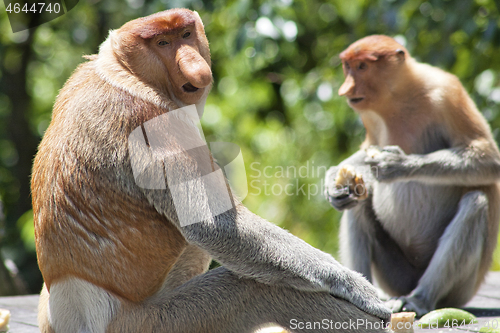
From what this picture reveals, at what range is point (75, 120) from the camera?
2.51m

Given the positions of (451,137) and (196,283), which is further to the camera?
(451,137)

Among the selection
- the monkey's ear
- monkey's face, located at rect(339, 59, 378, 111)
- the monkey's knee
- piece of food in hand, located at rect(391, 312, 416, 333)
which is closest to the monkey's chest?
monkey's face, located at rect(339, 59, 378, 111)

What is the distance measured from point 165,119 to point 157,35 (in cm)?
41

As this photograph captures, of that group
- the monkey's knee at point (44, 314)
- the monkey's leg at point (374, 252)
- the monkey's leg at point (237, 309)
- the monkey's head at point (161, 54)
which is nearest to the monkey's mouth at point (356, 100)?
the monkey's leg at point (374, 252)

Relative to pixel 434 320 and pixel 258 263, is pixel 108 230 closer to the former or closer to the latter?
pixel 258 263

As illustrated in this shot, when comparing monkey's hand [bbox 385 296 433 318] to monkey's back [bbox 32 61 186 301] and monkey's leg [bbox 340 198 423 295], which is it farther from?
monkey's back [bbox 32 61 186 301]

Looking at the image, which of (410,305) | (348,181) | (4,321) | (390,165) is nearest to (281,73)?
(390,165)

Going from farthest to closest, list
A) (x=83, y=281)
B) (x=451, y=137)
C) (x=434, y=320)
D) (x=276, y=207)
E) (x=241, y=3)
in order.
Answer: (x=276, y=207)
(x=241, y=3)
(x=451, y=137)
(x=434, y=320)
(x=83, y=281)

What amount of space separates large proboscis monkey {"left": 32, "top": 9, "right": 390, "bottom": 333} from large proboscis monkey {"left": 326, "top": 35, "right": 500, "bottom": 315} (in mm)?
1467

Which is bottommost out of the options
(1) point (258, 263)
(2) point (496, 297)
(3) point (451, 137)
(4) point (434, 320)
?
(2) point (496, 297)

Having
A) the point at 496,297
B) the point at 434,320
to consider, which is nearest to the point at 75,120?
the point at 434,320

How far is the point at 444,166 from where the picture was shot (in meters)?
3.96

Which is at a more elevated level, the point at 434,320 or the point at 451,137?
the point at 451,137

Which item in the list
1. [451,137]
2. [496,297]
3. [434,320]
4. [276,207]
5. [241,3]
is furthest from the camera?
[276,207]
